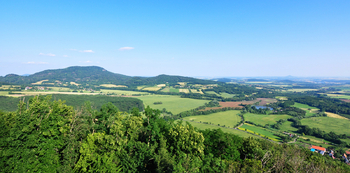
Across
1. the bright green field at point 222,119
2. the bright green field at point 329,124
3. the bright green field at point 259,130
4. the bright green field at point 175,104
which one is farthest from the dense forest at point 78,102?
the bright green field at point 329,124

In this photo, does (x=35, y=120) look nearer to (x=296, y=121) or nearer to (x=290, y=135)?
(x=290, y=135)

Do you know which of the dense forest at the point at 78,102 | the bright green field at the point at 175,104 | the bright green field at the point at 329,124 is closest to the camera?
the bright green field at the point at 329,124

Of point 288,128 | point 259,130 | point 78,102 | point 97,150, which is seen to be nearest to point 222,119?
point 259,130

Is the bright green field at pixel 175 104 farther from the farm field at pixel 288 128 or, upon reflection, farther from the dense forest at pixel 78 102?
the farm field at pixel 288 128

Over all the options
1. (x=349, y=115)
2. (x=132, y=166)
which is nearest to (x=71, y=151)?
(x=132, y=166)

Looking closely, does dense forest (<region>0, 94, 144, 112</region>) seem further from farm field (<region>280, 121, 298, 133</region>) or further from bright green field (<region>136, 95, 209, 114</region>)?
farm field (<region>280, 121, 298, 133</region>)

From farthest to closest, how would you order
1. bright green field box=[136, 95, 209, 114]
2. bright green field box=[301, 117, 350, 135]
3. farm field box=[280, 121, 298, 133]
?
bright green field box=[136, 95, 209, 114] → farm field box=[280, 121, 298, 133] → bright green field box=[301, 117, 350, 135]

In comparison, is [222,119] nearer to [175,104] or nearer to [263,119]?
[263,119]

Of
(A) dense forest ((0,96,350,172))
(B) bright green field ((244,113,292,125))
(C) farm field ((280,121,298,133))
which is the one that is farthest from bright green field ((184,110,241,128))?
(A) dense forest ((0,96,350,172))
